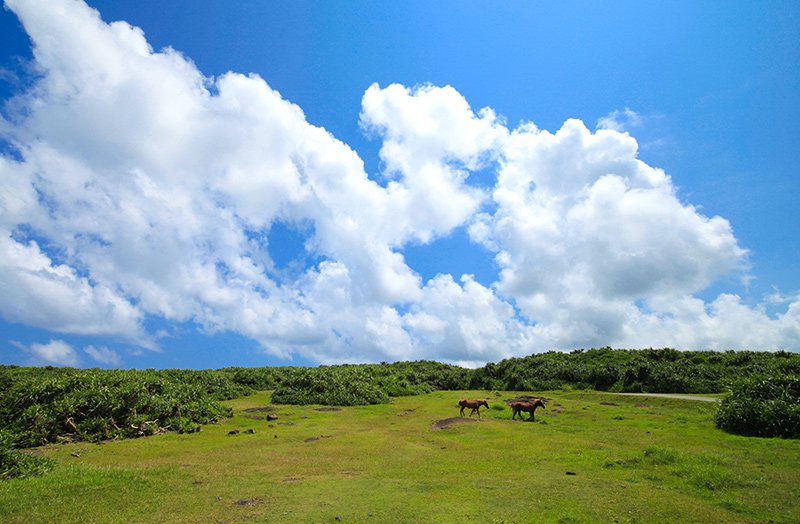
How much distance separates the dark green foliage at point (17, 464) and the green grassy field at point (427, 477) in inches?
20.9

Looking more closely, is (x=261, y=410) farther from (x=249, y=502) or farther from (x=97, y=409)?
(x=249, y=502)

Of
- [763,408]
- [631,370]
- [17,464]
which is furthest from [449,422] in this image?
[631,370]

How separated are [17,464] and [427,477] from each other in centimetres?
1149

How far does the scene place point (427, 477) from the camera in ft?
42.0

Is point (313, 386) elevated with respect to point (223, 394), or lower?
elevated

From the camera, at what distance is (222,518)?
384 inches

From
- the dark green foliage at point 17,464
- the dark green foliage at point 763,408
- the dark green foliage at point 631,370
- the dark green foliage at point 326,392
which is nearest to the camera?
the dark green foliage at point 17,464

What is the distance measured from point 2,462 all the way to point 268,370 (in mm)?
41422

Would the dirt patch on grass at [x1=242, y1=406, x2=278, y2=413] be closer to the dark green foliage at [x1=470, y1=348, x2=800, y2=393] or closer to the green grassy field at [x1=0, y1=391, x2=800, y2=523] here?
the green grassy field at [x1=0, y1=391, x2=800, y2=523]

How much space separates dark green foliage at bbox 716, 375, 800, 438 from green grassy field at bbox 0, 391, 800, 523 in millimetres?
1023

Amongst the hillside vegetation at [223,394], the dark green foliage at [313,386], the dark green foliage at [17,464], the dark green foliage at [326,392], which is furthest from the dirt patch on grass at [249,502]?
the dark green foliage at [326,392]

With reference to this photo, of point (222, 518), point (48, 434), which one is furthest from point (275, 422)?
point (222, 518)

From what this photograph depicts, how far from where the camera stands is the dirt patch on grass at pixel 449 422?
70.7 feet

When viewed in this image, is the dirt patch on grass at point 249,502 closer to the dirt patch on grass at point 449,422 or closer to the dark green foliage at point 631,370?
the dirt patch on grass at point 449,422
